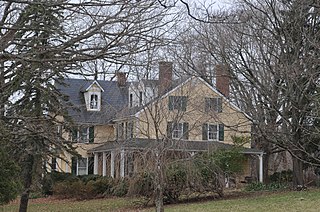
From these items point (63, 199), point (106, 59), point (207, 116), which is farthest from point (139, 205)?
point (106, 59)

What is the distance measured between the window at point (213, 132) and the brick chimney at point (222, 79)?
1857 mm

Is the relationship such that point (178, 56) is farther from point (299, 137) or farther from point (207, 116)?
point (299, 137)

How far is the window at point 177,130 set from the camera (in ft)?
75.2

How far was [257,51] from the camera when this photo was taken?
26375mm

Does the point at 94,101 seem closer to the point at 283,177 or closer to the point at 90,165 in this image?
the point at 90,165

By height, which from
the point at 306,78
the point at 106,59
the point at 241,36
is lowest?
the point at 106,59

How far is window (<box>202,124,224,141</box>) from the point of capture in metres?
29.7

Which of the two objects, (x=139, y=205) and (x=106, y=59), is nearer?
(x=106, y=59)

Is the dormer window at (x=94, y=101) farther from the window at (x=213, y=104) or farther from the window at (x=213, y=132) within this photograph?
the window at (x=213, y=104)

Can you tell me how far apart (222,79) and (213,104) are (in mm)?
1667

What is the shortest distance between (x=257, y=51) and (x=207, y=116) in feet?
12.1

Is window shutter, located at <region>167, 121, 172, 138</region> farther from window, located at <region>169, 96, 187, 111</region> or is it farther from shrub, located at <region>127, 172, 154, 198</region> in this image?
shrub, located at <region>127, 172, 154, 198</region>

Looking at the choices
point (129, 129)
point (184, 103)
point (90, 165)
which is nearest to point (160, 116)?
point (184, 103)

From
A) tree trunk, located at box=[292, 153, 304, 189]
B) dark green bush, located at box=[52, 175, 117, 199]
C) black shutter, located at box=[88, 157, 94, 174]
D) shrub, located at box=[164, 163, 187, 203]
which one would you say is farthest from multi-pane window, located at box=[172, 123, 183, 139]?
black shutter, located at box=[88, 157, 94, 174]
